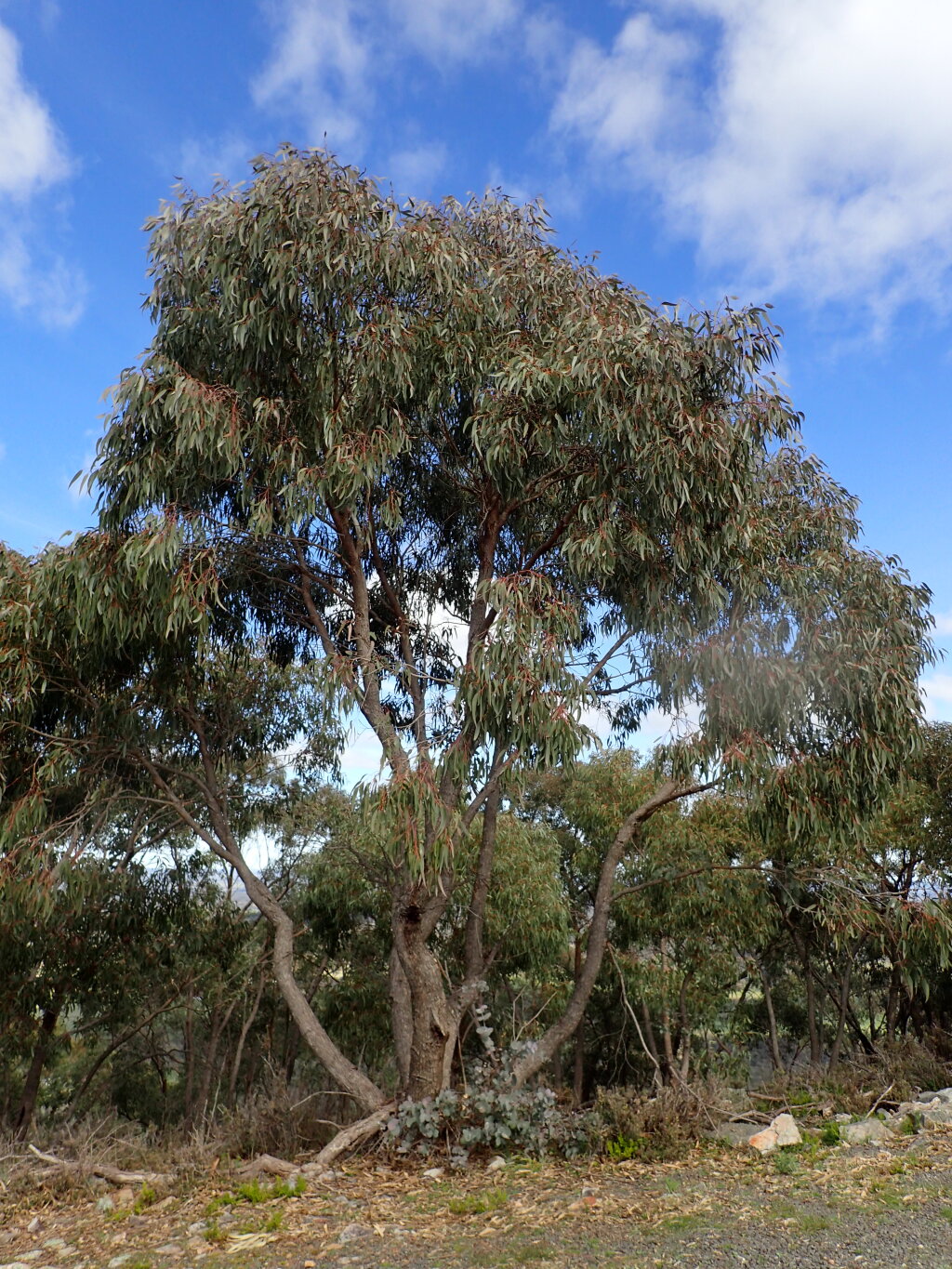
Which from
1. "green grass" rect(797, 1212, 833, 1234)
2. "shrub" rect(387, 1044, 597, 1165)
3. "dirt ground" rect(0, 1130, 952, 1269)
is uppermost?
"shrub" rect(387, 1044, 597, 1165)

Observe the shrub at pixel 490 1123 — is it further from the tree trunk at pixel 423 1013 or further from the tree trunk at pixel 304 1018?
the tree trunk at pixel 304 1018

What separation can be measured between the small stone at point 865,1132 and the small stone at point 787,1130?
300 mm

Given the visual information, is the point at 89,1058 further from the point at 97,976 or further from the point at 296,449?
the point at 296,449

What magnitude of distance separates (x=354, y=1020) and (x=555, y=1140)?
8.55 metres

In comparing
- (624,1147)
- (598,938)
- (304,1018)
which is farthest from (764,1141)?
(304,1018)

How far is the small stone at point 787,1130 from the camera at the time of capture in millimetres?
6211

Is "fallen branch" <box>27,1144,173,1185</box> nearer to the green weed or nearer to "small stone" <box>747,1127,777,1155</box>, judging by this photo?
the green weed

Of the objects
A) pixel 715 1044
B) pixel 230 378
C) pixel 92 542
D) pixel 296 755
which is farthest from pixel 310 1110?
pixel 715 1044

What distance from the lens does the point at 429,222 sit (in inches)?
278

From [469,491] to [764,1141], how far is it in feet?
16.6

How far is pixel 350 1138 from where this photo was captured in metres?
6.36

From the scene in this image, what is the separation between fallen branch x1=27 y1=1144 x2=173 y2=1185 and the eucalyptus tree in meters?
1.45

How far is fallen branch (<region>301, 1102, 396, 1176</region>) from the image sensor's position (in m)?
6.09

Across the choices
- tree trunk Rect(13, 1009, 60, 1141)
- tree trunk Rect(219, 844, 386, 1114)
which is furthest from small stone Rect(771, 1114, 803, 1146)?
tree trunk Rect(13, 1009, 60, 1141)
